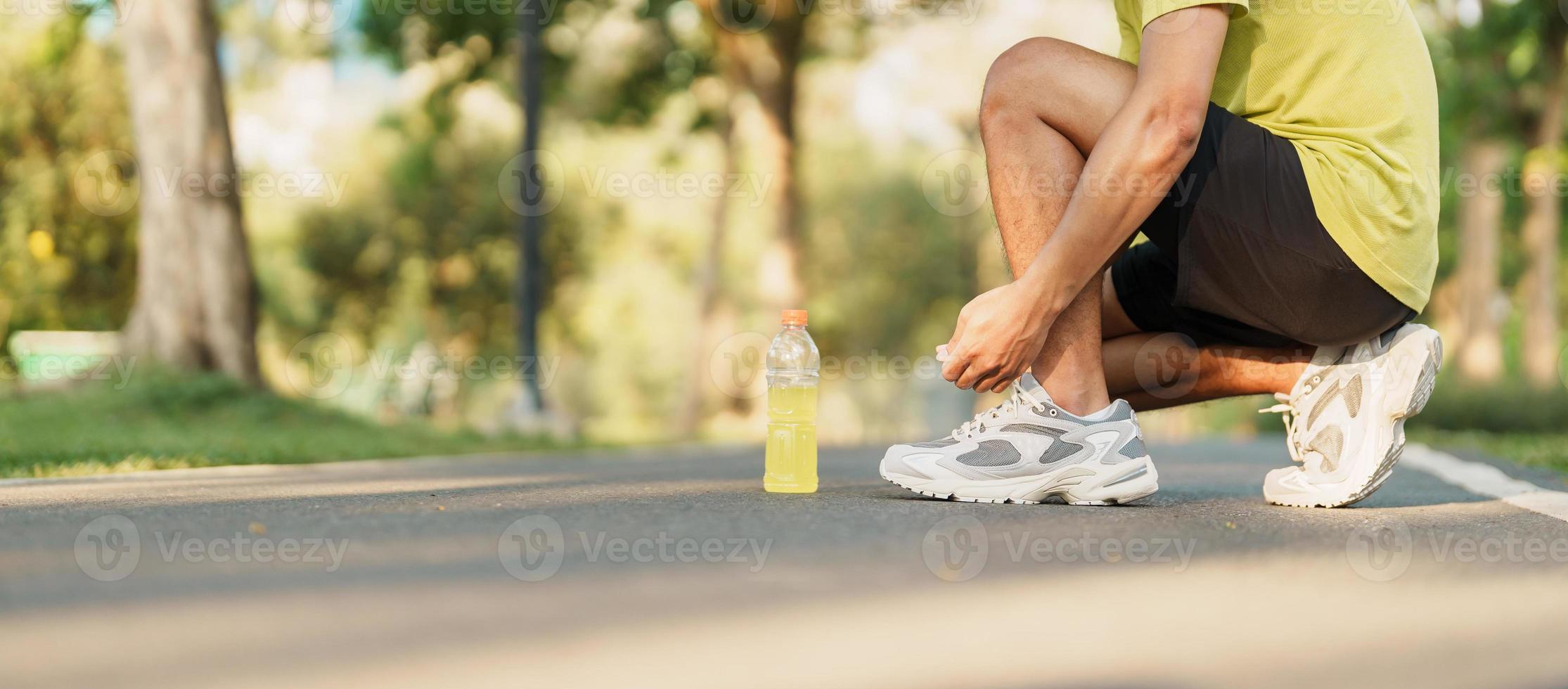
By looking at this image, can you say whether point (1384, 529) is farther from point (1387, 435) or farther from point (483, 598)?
point (483, 598)

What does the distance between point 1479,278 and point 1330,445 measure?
17.3 m

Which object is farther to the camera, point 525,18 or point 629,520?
point 525,18

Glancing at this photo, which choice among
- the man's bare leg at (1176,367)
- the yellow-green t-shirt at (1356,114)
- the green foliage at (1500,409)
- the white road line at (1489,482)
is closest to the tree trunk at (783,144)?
the green foliage at (1500,409)

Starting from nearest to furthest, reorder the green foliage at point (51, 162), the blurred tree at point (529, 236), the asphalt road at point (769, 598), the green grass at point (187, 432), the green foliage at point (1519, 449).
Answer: the asphalt road at point (769, 598) < the green foliage at point (1519, 449) < the green grass at point (187, 432) < the blurred tree at point (529, 236) < the green foliage at point (51, 162)

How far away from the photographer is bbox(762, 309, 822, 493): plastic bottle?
369 cm

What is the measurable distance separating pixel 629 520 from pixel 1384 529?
4.69ft

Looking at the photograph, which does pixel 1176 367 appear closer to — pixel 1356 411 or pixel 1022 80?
pixel 1356 411

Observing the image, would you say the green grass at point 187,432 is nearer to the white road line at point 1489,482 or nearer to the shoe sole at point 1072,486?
the shoe sole at point 1072,486

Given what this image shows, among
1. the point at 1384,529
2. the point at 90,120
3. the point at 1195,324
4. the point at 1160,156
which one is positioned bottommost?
the point at 1384,529

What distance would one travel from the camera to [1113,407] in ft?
10.0

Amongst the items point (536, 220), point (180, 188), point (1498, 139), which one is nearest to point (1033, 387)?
point (180, 188)

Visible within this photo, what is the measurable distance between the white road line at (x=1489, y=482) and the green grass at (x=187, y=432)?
4.58m

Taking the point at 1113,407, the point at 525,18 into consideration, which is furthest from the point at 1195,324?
the point at 525,18

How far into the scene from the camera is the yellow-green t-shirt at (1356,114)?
2.99 m
